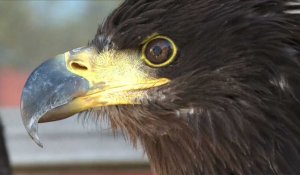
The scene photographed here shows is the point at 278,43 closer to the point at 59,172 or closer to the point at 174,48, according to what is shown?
the point at 174,48

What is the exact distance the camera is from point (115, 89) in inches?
120

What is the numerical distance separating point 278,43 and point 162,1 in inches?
19.7

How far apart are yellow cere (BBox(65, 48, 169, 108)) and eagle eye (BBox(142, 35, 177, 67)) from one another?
0.04 m

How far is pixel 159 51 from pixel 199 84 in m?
0.21

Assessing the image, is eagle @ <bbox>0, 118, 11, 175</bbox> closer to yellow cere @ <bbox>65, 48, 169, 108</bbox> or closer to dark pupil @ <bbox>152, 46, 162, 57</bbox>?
yellow cere @ <bbox>65, 48, 169, 108</bbox>

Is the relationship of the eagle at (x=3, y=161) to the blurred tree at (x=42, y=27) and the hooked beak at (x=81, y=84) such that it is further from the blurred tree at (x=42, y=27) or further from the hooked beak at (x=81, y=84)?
the blurred tree at (x=42, y=27)

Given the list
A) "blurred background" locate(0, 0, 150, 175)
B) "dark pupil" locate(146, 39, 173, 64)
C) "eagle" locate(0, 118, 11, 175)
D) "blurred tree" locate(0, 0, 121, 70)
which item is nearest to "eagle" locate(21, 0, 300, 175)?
"dark pupil" locate(146, 39, 173, 64)

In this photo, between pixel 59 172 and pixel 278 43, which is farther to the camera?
pixel 59 172

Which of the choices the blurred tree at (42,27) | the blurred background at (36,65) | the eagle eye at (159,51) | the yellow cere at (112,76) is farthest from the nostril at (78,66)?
the blurred tree at (42,27)

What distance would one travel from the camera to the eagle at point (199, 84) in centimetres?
289

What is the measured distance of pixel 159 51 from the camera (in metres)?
2.98

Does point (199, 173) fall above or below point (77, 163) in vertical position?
above

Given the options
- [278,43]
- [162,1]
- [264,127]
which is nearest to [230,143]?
[264,127]

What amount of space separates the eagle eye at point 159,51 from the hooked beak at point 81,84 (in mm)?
44
